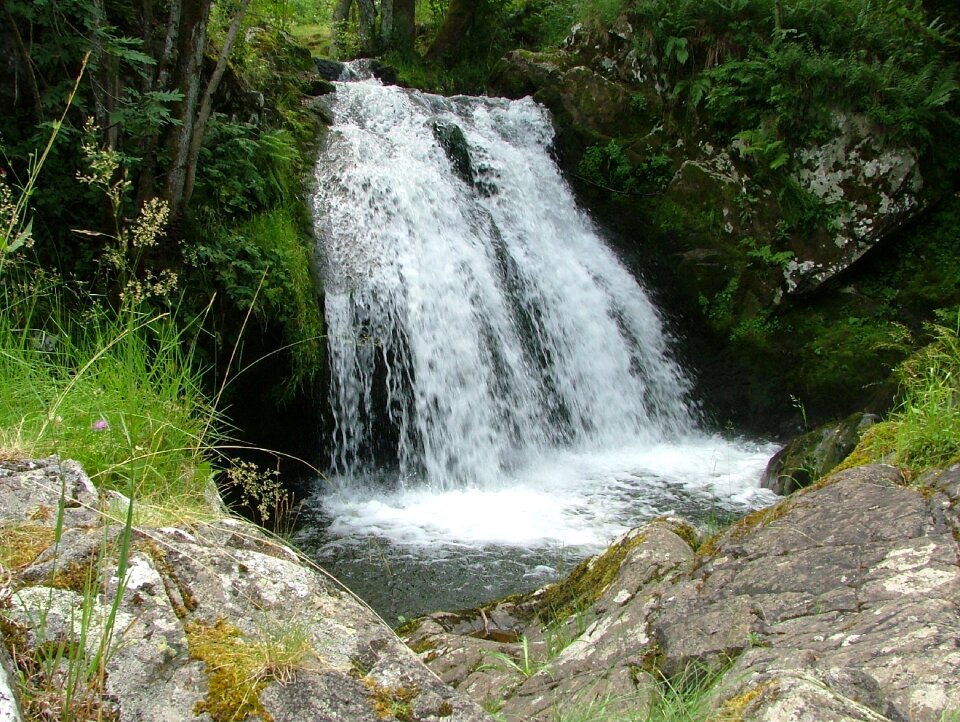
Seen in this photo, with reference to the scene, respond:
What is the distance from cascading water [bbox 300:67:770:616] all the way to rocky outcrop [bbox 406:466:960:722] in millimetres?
1912

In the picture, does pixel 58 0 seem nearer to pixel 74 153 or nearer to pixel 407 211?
pixel 74 153

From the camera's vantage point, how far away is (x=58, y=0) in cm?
468

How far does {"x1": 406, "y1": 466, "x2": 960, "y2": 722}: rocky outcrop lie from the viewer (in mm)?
1700

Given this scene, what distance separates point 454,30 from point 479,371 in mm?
8397

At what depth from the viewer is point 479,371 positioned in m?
7.44

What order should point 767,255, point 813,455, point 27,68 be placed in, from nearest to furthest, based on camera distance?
point 27,68 < point 813,455 < point 767,255

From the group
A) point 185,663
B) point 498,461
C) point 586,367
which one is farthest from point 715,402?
point 185,663

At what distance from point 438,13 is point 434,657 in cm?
1459

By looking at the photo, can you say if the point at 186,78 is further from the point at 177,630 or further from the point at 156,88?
the point at 177,630

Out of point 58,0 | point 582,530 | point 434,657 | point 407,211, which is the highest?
point 58,0

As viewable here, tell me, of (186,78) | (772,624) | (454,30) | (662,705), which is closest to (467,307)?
(186,78)

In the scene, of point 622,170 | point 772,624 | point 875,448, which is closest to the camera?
point 772,624

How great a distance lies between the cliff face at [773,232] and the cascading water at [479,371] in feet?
2.62

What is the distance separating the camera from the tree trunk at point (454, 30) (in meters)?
13.0
